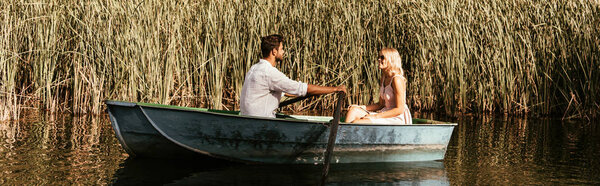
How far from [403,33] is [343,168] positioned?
14.0 ft

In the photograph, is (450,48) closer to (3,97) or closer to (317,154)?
(317,154)

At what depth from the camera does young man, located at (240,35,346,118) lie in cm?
649

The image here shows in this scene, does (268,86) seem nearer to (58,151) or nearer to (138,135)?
(138,135)

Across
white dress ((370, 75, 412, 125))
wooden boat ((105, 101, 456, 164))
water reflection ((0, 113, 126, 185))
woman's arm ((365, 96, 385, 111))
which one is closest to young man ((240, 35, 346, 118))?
wooden boat ((105, 101, 456, 164))

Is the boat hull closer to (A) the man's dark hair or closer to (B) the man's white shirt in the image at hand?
(B) the man's white shirt

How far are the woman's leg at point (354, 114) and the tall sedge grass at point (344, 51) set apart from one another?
3.06m

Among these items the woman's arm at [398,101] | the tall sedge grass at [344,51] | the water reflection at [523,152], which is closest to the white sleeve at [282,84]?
the woman's arm at [398,101]

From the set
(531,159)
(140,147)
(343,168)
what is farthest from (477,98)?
(140,147)

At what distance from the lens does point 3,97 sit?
8.95 metres

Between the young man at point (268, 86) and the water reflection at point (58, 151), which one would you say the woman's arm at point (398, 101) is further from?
the water reflection at point (58, 151)

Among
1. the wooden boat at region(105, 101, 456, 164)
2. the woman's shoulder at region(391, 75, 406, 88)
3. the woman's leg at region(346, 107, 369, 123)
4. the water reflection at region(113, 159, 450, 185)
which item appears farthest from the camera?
the woman's leg at region(346, 107, 369, 123)

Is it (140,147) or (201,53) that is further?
(201,53)

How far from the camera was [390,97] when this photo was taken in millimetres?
7016

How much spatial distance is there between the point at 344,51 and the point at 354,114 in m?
3.45
